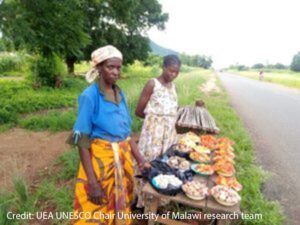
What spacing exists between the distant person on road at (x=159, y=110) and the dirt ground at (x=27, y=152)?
171cm

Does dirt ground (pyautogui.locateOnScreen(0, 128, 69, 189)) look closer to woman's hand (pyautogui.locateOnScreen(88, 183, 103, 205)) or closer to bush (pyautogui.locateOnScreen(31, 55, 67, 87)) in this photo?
woman's hand (pyautogui.locateOnScreen(88, 183, 103, 205))

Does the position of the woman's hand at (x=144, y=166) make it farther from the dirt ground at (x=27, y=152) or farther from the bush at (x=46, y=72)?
the bush at (x=46, y=72)

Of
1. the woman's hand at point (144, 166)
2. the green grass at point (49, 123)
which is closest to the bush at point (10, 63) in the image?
the green grass at point (49, 123)

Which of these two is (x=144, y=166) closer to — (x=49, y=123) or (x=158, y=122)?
(x=158, y=122)

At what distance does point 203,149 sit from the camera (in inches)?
146

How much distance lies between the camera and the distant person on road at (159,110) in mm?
3342

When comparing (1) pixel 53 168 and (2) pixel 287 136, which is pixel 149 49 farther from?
(1) pixel 53 168

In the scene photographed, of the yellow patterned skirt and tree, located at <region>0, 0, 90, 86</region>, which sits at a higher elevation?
tree, located at <region>0, 0, 90, 86</region>

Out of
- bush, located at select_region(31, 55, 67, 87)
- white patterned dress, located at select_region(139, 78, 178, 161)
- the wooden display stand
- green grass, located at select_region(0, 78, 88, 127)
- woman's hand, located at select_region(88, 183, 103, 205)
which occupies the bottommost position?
green grass, located at select_region(0, 78, 88, 127)

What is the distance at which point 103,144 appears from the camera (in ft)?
8.00

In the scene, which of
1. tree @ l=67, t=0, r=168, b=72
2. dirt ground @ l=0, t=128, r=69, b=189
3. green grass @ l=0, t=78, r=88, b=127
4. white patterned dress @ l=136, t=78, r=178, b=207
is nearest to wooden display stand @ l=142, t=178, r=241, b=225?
white patterned dress @ l=136, t=78, r=178, b=207

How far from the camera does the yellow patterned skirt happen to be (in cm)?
244

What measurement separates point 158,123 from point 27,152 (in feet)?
10.7

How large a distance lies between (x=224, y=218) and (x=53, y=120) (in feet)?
18.6
